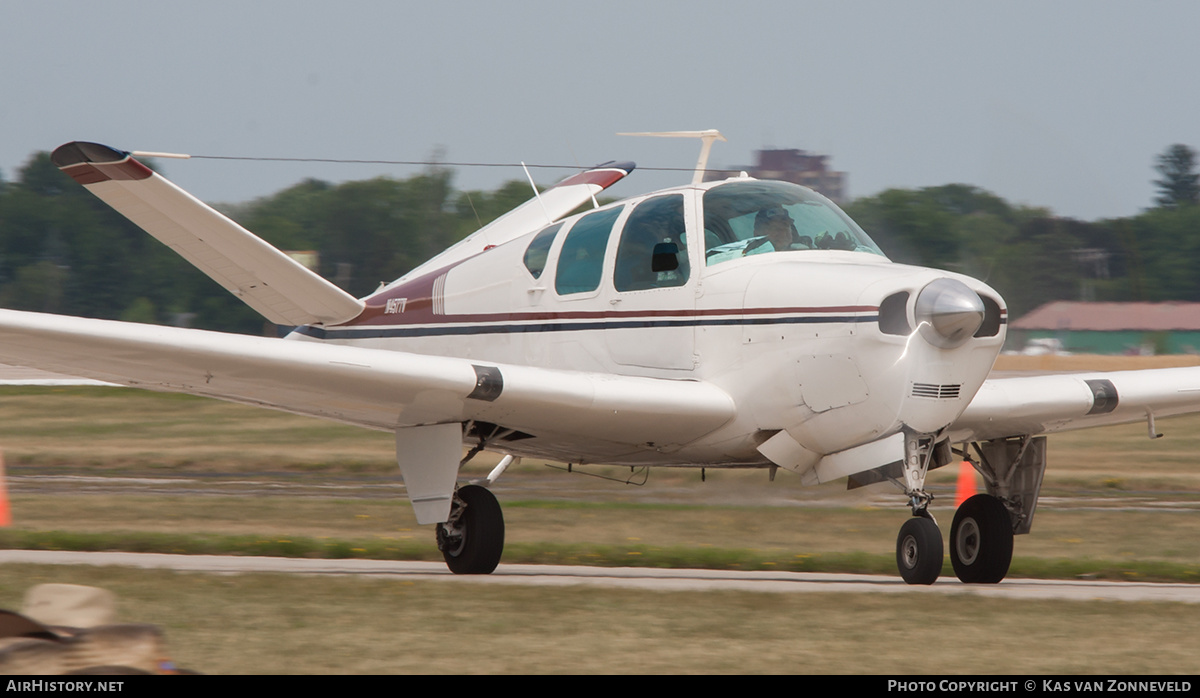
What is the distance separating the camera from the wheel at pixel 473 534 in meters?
9.95

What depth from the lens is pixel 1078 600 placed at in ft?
26.4

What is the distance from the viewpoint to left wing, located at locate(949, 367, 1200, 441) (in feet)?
31.6

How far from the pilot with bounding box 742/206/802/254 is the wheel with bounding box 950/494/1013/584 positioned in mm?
2410

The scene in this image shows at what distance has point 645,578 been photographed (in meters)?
9.72

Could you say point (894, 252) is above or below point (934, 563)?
above

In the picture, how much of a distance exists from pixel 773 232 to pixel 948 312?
1.70 m

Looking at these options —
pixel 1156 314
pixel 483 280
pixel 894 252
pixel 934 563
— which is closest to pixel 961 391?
pixel 934 563

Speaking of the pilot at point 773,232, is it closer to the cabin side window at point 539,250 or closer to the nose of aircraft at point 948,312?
the nose of aircraft at point 948,312

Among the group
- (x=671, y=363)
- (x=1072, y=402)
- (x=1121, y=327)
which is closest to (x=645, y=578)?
(x=671, y=363)

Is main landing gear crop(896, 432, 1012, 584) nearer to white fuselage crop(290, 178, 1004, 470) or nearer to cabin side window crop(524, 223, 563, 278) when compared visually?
white fuselage crop(290, 178, 1004, 470)

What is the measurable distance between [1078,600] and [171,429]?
23.1 metres

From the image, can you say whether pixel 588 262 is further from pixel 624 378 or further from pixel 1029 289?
pixel 1029 289

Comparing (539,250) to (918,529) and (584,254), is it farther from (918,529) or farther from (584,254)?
(918,529)

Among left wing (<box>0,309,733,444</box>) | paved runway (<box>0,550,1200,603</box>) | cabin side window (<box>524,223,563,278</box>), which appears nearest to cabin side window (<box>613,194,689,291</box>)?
left wing (<box>0,309,733,444</box>)
